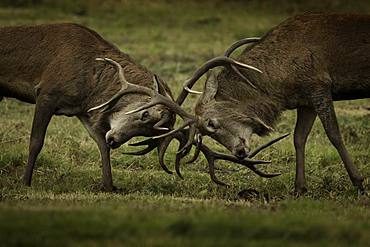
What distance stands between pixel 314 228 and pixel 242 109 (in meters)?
3.99

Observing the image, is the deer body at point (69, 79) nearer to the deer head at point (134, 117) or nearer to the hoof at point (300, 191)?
the deer head at point (134, 117)

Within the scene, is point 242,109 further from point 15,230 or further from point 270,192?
point 15,230

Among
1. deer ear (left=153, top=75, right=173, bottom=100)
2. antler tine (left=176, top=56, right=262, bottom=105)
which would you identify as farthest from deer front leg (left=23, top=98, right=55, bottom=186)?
antler tine (left=176, top=56, right=262, bottom=105)

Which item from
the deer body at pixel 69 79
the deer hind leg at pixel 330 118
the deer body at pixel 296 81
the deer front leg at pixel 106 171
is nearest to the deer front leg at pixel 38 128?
the deer body at pixel 69 79

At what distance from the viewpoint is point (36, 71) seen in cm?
1148

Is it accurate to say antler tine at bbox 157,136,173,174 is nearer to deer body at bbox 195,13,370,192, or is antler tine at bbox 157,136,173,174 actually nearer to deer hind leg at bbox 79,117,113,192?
deer body at bbox 195,13,370,192

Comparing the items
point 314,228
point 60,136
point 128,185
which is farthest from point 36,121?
point 314,228

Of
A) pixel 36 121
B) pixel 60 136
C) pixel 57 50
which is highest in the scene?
pixel 57 50

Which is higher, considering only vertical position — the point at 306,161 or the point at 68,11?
the point at 306,161

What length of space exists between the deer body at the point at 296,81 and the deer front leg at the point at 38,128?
1.84 m

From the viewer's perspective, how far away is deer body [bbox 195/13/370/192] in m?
11.0

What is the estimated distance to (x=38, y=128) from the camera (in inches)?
446

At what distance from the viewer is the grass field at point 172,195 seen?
7059 millimetres

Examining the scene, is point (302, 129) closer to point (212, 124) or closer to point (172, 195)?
point (212, 124)
